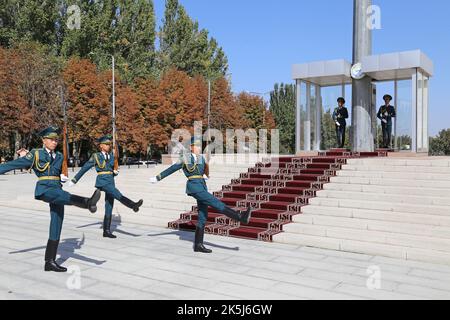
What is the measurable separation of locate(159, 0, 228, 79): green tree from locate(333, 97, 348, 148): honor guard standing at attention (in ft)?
131

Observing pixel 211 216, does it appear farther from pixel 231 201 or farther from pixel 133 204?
pixel 133 204

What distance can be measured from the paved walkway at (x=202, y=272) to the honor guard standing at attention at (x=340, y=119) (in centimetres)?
971

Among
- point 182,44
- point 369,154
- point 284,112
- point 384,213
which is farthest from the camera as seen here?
point 284,112

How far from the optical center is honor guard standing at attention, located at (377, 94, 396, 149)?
16.8 meters

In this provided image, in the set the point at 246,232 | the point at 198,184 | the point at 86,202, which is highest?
the point at 198,184

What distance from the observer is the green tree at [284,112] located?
54.2 meters

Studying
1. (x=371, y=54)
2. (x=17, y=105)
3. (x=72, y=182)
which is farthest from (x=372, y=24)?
(x=17, y=105)

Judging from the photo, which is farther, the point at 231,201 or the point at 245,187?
the point at 245,187

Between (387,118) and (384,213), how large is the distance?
860 cm

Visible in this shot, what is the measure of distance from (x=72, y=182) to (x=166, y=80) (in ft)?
131

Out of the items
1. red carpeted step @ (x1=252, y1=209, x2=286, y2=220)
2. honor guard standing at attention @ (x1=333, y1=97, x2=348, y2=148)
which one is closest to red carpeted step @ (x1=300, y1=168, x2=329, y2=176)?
red carpeted step @ (x1=252, y1=209, x2=286, y2=220)

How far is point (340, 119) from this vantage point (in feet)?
56.3

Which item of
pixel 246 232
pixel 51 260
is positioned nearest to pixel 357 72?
pixel 246 232

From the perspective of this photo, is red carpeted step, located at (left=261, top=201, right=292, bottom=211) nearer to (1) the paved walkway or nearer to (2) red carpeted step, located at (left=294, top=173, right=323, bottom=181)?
(2) red carpeted step, located at (left=294, top=173, right=323, bottom=181)
